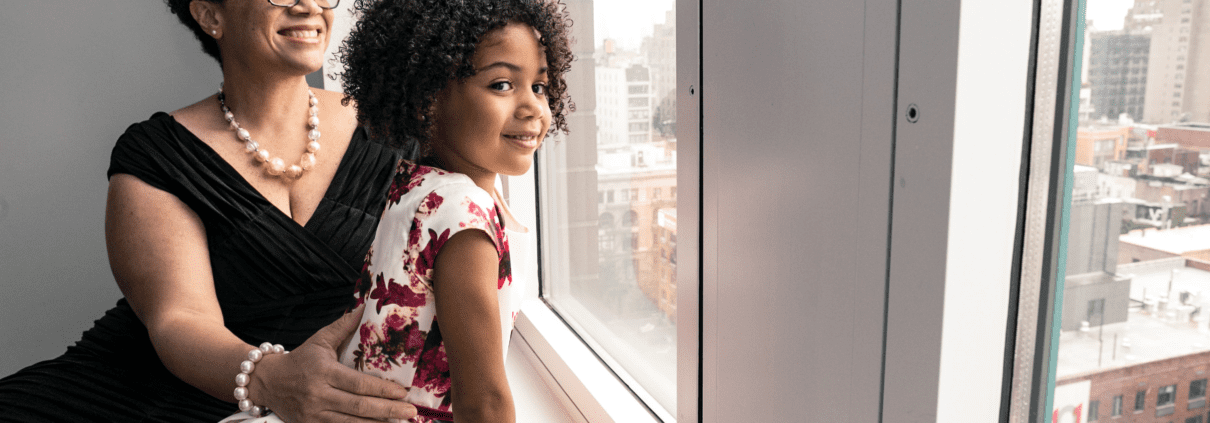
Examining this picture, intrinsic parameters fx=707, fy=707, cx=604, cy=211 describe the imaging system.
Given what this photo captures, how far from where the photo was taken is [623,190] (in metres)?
1.02

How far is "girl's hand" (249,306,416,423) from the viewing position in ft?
1.99

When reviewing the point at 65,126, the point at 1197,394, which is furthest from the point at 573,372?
the point at 65,126

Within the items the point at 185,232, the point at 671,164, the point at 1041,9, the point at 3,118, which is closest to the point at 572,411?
the point at 671,164

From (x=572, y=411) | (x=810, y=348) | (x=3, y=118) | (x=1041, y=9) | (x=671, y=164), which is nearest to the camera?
(x=1041, y=9)

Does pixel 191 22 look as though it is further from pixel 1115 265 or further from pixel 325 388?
pixel 1115 265

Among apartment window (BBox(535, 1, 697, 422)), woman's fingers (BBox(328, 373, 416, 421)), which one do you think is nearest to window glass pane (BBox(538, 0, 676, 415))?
apartment window (BBox(535, 1, 697, 422))

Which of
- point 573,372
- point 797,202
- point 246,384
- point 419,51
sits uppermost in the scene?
point 419,51

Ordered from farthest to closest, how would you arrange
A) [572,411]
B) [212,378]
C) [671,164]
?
[572,411] → [671,164] → [212,378]

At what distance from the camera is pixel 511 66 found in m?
0.55

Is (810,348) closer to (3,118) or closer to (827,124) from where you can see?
(827,124)

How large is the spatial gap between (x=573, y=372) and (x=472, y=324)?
1.69ft

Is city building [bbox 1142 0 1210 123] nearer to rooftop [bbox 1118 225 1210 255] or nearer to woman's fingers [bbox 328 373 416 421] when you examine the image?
rooftop [bbox 1118 225 1210 255]

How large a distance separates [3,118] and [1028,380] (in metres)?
1.79

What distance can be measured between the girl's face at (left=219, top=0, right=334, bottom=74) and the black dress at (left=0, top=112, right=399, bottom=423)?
0.47ft
